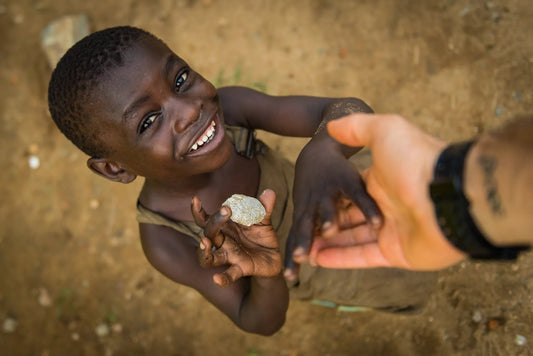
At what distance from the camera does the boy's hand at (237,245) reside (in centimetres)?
130

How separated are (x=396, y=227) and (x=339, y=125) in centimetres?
33

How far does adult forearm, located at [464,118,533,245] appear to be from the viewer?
861 millimetres

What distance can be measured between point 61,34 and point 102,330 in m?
2.28

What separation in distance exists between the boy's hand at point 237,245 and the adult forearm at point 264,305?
133 millimetres

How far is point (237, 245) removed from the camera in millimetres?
1434

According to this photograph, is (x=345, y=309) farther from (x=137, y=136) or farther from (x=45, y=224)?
(x=45, y=224)

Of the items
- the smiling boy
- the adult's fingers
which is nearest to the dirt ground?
the smiling boy

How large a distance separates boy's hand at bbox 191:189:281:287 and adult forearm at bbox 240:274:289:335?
13cm


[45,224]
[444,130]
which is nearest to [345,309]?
[444,130]

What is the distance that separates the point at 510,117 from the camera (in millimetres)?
2498

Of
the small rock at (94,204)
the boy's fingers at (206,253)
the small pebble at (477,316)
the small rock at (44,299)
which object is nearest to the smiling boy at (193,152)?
the boy's fingers at (206,253)

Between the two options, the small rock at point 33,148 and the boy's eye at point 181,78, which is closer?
the boy's eye at point 181,78

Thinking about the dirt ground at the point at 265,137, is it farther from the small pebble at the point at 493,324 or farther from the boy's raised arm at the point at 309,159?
the boy's raised arm at the point at 309,159

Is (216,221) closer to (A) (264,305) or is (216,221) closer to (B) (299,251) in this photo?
(B) (299,251)
